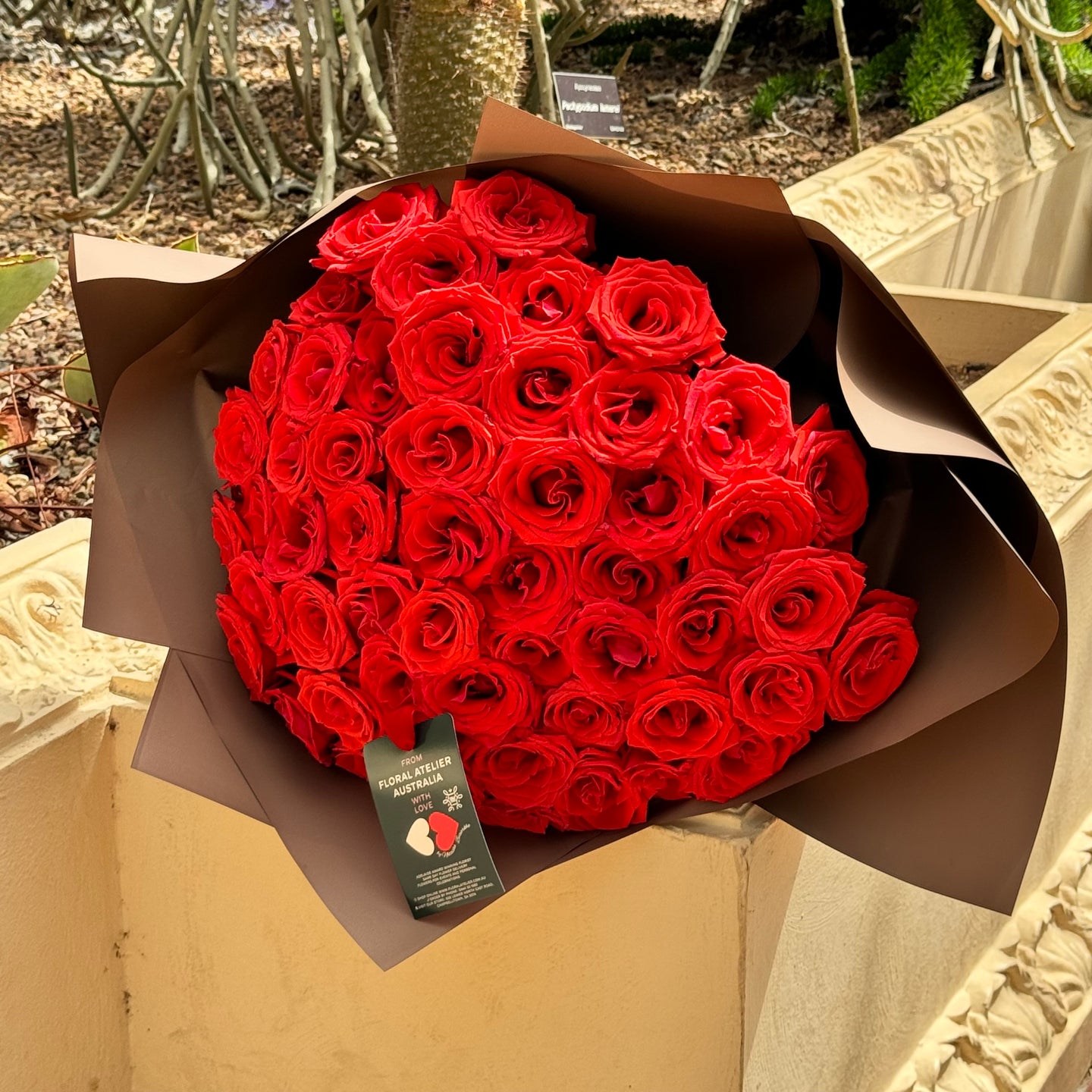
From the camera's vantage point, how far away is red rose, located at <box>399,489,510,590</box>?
647 mm

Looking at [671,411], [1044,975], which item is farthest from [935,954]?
[671,411]

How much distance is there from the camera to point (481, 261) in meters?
0.70

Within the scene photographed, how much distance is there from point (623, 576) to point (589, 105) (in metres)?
1.09

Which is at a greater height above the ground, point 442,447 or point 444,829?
point 442,447

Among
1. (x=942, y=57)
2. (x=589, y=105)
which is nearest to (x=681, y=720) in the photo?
(x=589, y=105)

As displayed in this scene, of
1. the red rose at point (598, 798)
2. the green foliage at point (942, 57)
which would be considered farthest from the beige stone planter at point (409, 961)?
the green foliage at point (942, 57)

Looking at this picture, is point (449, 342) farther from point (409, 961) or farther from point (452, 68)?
point (452, 68)

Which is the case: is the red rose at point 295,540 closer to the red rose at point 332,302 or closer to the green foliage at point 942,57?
the red rose at point 332,302

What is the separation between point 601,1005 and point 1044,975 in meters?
0.75

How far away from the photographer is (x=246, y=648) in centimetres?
75

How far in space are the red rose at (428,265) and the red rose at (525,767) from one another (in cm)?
25

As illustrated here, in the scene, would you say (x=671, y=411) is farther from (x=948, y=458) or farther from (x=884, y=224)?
(x=884, y=224)

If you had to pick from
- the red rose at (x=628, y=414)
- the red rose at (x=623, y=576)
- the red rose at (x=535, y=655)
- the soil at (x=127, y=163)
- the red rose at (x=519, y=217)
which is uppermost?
the red rose at (x=519, y=217)

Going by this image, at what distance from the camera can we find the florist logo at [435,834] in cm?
69
